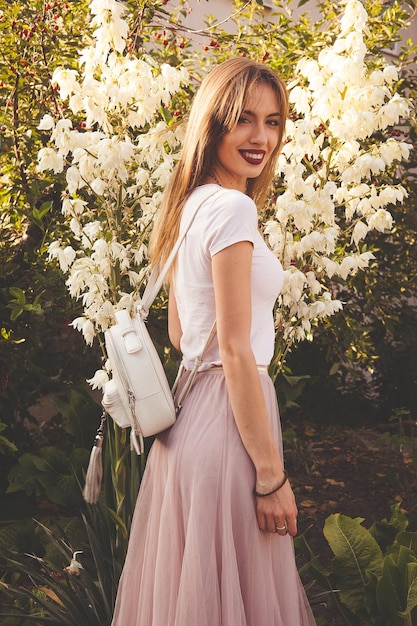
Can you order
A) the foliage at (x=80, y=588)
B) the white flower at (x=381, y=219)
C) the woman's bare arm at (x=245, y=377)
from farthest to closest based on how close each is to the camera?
the foliage at (x=80, y=588) → the white flower at (x=381, y=219) → the woman's bare arm at (x=245, y=377)

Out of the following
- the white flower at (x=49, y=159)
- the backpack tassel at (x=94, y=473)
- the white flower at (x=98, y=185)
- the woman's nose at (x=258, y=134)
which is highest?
the woman's nose at (x=258, y=134)

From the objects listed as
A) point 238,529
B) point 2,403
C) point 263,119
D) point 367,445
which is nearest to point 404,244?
point 367,445

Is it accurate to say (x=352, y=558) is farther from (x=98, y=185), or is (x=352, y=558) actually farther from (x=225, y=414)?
(x=98, y=185)

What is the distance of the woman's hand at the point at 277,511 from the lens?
179cm

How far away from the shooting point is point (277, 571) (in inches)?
75.8

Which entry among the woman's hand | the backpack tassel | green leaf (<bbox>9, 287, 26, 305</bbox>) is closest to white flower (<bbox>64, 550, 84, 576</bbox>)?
the backpack tassel

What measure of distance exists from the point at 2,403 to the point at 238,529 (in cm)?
238

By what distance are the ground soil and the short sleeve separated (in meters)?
2.51

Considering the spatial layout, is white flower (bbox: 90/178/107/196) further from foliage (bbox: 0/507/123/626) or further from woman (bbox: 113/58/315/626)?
foliage (bbox: 0/507/123/626)

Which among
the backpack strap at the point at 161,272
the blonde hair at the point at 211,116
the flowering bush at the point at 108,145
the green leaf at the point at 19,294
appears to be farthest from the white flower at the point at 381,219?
the green leaf at the point at 19,294

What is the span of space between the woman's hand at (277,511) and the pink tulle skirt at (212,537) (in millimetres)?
26

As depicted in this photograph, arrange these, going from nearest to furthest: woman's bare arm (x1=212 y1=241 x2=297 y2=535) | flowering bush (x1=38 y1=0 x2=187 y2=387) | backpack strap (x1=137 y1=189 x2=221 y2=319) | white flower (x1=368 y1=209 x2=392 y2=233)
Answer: woman's bare arm (x1=212 y1=241 x2=297 y2=535) < backpack strap (x1=137 y1=189 x2=221 y2=319) < flowering bush (x1=38 y1=0 x2=187 y2=387) < white flower (x1=368 y1=209 x2=392 y2=233)

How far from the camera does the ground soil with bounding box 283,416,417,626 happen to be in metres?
4.33

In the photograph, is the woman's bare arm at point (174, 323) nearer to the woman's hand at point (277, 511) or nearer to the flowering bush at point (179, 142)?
the flowering bush at point (179, 142)
